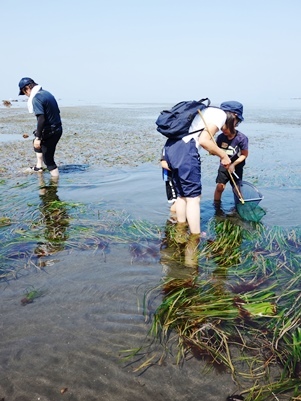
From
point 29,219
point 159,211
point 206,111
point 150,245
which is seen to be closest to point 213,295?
point 150,245

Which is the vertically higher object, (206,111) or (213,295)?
(206,111)

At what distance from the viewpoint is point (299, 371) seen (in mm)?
2236

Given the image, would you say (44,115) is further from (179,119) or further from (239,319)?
(239,319)

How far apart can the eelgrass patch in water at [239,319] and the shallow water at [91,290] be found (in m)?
0.12

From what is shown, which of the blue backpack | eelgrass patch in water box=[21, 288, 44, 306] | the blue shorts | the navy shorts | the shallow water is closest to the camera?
the shallow water

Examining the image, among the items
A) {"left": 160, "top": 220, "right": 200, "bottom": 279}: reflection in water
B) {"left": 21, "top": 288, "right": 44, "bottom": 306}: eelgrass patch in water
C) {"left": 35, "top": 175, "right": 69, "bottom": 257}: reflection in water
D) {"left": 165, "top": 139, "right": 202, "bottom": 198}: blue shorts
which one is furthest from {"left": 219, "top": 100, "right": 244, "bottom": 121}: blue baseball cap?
{"left": 21, "top": 288, "right": 44, "bottom": 306}: eelgrass patch in water

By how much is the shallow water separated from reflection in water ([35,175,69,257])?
0.05m

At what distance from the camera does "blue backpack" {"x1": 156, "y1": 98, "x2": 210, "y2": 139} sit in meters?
3.82

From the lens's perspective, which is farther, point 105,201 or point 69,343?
point 105,201

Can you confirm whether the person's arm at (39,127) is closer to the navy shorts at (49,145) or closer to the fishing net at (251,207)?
the navy shorts at (49,145)

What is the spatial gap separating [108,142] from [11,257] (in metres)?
9.67

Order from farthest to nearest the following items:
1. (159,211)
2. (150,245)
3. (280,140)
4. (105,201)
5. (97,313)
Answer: (280,140) < (105,201) < (159,211) < (150,245) < (97,313)

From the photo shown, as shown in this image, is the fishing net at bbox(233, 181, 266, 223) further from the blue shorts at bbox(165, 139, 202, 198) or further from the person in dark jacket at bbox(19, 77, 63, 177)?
the person in dark jacket at bbox(19, 77, 63, 177)

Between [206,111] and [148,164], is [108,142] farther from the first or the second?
[206,111]
